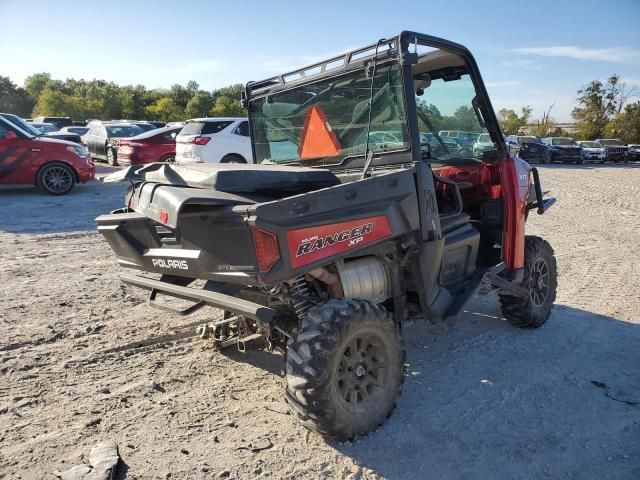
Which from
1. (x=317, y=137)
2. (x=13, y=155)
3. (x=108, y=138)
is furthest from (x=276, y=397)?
(x=108, y=138)

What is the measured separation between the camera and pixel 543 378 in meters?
3.94

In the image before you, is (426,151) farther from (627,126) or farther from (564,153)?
(627,126)

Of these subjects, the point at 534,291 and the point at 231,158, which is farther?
the point at 231,158

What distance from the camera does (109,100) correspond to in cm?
4922

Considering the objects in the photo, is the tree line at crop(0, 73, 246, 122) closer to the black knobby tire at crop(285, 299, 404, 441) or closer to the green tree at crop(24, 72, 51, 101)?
the green tree at crop(24, 72, 51, 101)

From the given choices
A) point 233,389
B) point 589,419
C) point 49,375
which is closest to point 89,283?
point 49,375

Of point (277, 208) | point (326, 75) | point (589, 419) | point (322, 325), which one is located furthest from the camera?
point (326, 75)

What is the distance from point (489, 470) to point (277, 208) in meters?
1.81

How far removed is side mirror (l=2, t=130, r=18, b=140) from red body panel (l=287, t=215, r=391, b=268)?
10764 millimetres

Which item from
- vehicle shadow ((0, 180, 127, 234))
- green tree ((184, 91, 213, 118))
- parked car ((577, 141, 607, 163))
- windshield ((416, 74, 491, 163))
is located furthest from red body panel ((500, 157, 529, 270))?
green tree ((184, 91, 213, 118))

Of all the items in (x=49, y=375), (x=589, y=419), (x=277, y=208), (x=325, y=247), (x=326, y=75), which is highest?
(x=326, y=75)

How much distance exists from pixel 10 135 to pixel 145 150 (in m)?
4.07

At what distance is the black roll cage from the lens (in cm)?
343

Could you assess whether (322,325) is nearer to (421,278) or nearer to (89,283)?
(421,278)
